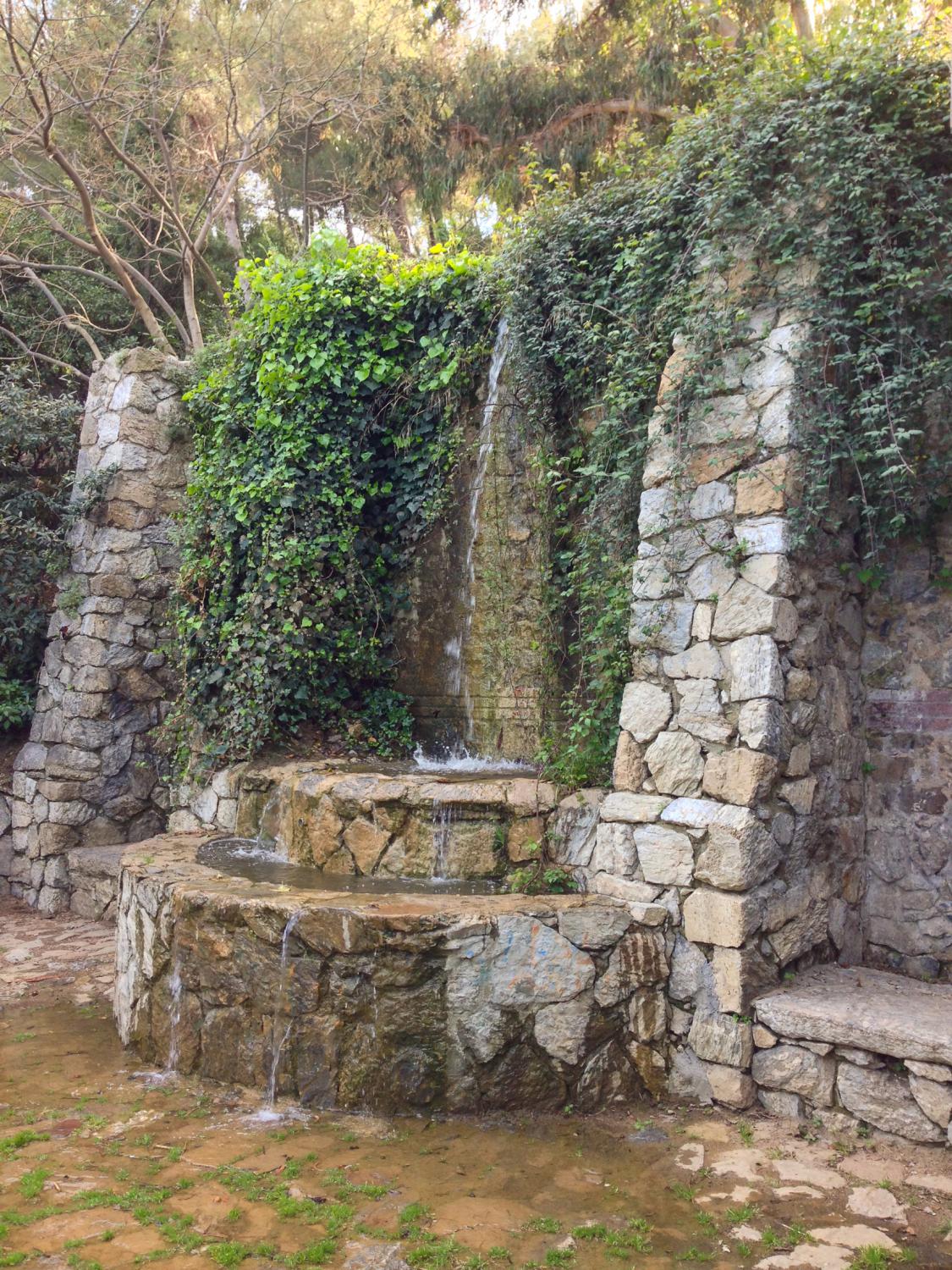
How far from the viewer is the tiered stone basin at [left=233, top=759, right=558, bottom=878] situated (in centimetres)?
387

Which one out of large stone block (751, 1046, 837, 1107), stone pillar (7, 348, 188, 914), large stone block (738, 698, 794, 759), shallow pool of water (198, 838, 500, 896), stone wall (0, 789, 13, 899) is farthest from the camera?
stone wall (0, 789, 13, 899)

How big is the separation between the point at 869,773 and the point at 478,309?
323 centimetres

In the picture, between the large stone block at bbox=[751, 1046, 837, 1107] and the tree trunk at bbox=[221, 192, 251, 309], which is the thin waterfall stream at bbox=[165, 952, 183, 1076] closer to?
the large stone block at bbox=[751, 1046, 837, 1107]

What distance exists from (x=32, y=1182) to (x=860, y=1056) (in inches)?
101

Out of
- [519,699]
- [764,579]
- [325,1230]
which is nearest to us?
[325,1230]

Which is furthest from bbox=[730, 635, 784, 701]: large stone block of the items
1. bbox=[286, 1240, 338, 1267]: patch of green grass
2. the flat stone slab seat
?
bbox=[286, 1240, 338, 1267]: patch of green grass

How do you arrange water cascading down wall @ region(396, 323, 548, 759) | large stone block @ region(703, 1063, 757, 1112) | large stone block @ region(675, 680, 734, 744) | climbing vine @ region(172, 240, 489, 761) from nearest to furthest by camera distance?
large stone block @ region(703, 1063, 757, 1112) → large stone block @ region(675, 680, 734, 744) → water cascading down wall @ region(396, 323, 548, 759) → climbing vine @ region(172, 240, 489, 761)

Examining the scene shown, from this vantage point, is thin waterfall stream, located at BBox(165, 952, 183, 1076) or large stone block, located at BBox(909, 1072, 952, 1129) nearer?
large stone block, located at BBox(909, 1072, 952, 1129)

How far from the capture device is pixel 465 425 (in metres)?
5.52

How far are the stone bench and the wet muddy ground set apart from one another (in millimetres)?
90

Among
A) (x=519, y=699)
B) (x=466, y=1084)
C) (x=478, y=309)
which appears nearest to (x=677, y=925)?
(x=466, y=1084)

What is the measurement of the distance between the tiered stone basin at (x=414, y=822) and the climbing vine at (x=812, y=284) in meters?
0.29

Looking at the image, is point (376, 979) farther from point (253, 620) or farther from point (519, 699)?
point (253, 620)

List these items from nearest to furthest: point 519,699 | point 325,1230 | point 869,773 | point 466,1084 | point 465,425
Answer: point 325,1230
point 466,1084
point 869,773
point 519,699
point 465,425
